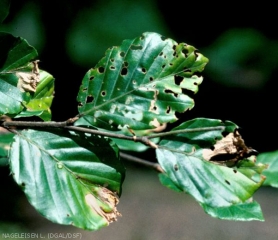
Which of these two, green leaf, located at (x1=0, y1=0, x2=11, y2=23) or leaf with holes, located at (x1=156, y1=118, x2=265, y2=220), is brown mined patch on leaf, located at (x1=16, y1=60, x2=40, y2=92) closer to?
green leaf, located at (x1=0, y1=0, x2=11, y2=23)

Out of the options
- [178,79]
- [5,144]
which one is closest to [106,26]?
[5,144]

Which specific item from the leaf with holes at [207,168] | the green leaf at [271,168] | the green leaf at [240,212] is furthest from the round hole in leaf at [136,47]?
the green leaf at [271,168]

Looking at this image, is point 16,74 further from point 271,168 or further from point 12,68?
point 271,168

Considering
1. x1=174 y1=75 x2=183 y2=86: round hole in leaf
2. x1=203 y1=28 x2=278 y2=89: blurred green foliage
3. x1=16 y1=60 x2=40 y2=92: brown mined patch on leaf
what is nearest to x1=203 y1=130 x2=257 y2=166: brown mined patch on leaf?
x1=174 y1=75 x2=183 y2=86: round hole in leaf

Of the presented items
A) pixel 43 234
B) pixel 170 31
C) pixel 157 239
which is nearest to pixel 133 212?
pixel 157 239

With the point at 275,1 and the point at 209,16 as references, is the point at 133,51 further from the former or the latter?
the point at 275,1

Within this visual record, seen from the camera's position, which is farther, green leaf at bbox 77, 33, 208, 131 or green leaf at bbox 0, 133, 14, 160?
green leaf at bbox 0, 133, 14, 160
